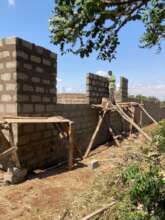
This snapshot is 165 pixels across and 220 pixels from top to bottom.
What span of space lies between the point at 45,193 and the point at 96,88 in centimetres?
625

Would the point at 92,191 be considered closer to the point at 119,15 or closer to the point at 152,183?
the point at 152,183

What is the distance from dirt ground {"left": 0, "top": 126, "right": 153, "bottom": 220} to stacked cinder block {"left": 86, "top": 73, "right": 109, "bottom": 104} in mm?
3931

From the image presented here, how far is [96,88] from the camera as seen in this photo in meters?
10.4

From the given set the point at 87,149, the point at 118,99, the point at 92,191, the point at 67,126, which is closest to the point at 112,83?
the point at 118,99

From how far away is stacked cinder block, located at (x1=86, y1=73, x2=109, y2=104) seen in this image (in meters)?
9.83

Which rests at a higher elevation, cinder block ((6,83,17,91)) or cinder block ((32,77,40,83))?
cinder block ((32,77,40,83))

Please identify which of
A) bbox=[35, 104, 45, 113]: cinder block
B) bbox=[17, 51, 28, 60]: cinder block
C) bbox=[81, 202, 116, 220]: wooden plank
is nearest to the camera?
bbox=[81, 202, 116, 220]: wooden plank

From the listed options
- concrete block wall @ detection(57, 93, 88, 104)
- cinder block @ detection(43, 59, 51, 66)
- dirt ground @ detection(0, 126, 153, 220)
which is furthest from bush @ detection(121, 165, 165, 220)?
concrete block wall @ detection(57, 93, 88, 104)

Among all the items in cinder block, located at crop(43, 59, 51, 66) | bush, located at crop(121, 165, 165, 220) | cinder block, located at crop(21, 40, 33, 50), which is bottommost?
bush, located at crop(121, 165, 165, 220)

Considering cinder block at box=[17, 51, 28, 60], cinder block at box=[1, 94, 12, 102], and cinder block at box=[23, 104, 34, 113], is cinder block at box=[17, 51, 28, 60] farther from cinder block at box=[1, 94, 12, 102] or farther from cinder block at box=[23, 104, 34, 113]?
cinder block at box=[23, 104, 34, 113]

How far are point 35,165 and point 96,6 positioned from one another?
14.8 ft

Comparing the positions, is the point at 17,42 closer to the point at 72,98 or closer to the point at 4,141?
the point at 4,141

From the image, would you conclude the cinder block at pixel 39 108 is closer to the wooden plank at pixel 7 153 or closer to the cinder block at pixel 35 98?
the cinder block at pixel 35 98

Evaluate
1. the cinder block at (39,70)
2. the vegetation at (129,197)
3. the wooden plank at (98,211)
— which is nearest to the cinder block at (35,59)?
the cinder block at (39,70)
